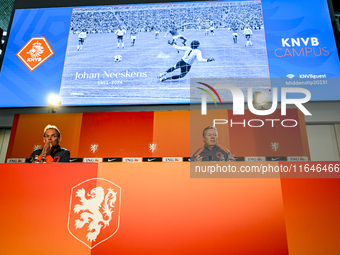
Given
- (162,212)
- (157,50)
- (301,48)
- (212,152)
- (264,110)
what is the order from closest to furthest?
(162,212), (212,152), (264,110), (301,48), (157,50)

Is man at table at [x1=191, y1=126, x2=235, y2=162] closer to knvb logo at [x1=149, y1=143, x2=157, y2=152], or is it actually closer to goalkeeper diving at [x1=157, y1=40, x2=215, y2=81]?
knvb logo at [x1=149, y1=143, x2=157, y2=152]

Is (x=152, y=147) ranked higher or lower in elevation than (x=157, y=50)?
lower

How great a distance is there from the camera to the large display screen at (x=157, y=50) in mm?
2959

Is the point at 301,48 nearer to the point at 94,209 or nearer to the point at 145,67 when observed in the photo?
the point at 145,67

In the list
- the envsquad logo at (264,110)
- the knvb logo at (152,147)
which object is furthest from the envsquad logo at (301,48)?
the knvb logo at (152,147)

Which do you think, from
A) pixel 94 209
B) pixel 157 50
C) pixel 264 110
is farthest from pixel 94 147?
pixel 264 110

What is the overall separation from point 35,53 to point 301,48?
3.67 m

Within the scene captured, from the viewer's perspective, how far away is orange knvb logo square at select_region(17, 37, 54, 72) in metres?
3.19

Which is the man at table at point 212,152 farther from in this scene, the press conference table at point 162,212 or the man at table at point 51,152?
the man at table at point 51,152

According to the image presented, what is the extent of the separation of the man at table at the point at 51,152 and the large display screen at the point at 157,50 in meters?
0.48

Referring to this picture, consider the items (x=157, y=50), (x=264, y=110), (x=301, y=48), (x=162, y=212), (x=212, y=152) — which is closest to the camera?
(x=162, y=212)

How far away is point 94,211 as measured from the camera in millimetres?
1314

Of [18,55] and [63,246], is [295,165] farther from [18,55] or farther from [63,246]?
[18,55]

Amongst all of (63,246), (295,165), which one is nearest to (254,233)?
(295,165)
